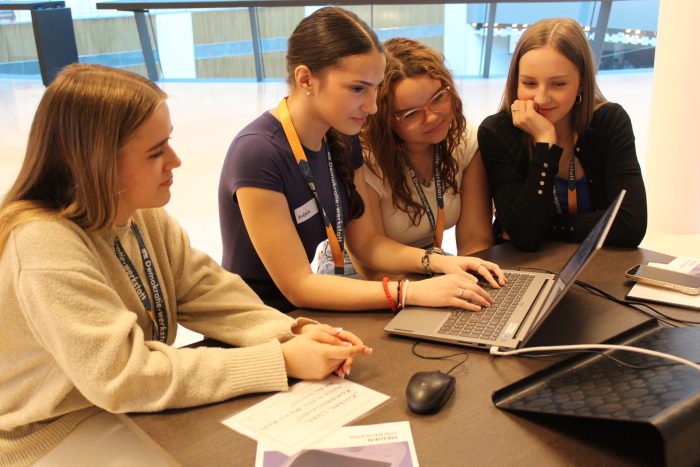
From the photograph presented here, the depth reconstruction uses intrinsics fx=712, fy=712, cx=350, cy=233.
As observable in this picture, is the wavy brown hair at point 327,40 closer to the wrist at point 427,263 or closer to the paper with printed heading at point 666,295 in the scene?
the wrist at point 427,263

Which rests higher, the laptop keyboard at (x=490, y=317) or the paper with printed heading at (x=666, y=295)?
the laptop keyboard at (x=490, y=317)

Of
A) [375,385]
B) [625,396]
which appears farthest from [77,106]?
[625,396]

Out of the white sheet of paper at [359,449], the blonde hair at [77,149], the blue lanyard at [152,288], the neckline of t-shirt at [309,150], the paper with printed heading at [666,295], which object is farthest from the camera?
the neckline of t-shirt at [309,150]

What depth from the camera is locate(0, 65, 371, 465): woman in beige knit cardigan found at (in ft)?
4.01

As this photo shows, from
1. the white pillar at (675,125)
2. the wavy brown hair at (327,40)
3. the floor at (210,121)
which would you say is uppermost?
the wavy brown hair at (327,40)

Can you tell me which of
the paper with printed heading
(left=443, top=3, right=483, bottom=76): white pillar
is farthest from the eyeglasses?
(left=443, top=3, right=483, bottom=76): white pillar

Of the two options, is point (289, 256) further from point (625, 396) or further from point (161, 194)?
point (625, 396)

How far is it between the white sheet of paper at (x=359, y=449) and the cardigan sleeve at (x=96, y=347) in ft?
0.65

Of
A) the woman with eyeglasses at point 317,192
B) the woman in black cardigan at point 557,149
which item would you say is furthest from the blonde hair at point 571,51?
the woman with eyeglasses at point 317,192

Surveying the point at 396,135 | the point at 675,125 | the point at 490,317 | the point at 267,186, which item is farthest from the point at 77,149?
the point at 675,125

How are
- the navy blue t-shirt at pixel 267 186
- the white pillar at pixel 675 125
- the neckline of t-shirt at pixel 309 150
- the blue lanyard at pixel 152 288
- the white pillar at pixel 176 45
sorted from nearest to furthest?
the blue lanyard at pixel 152 288 → the navy blue t-shirt at pixel 267 186 → the neckline of t-shirt at pixel 309 150 → the white pillar at pixel 675 125 → the white pillar at pixel 176 45

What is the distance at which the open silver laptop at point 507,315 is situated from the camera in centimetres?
141

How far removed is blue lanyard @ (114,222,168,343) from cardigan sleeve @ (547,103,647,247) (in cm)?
122

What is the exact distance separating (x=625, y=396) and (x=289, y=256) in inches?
34.2
